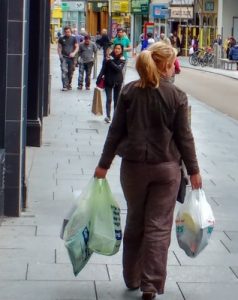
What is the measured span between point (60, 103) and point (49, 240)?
48.2 ft

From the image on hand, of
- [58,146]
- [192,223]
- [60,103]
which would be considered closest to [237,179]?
[58,146]

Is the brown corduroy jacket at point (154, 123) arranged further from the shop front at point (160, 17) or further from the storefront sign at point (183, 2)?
the shop front at point (160, 17)

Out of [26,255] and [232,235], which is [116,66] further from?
[26,255]

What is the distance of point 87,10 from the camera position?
9144cm

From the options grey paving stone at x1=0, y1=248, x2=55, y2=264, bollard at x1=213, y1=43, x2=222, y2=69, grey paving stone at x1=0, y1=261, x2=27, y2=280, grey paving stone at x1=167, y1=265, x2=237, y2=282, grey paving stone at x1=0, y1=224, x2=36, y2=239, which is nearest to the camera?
grey paving stone at x1=0, y1=261, x2=27, y2=280

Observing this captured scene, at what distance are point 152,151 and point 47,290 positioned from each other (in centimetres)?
126

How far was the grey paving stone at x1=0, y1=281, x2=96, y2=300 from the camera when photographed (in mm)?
6215

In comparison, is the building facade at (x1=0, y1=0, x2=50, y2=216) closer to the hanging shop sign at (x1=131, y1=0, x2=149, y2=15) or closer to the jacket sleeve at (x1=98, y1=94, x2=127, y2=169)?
the jacket sleeve at (x1=98, y1=94, x2=127, y2=169)

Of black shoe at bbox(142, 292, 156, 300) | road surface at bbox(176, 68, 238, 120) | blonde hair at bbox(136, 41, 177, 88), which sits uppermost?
blonde hair at bbox(136, 41, 177, 88)

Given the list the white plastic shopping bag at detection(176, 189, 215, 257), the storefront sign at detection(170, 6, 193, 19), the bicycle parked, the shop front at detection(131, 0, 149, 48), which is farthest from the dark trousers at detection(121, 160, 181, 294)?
the shop front at detection(131, 0, 149, 48)

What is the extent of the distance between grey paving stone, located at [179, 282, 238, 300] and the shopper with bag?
0.35 metres

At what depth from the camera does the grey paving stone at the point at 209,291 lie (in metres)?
6.36

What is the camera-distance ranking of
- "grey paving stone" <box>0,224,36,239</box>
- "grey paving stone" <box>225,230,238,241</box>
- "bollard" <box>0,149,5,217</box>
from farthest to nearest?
"bollard" <box>0,149,5,217</box> → "grey paving stone" <box>225,230,238,241</box> → "grey paving stone" <box>0,224,36,239</box>

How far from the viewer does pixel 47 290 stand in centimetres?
638
